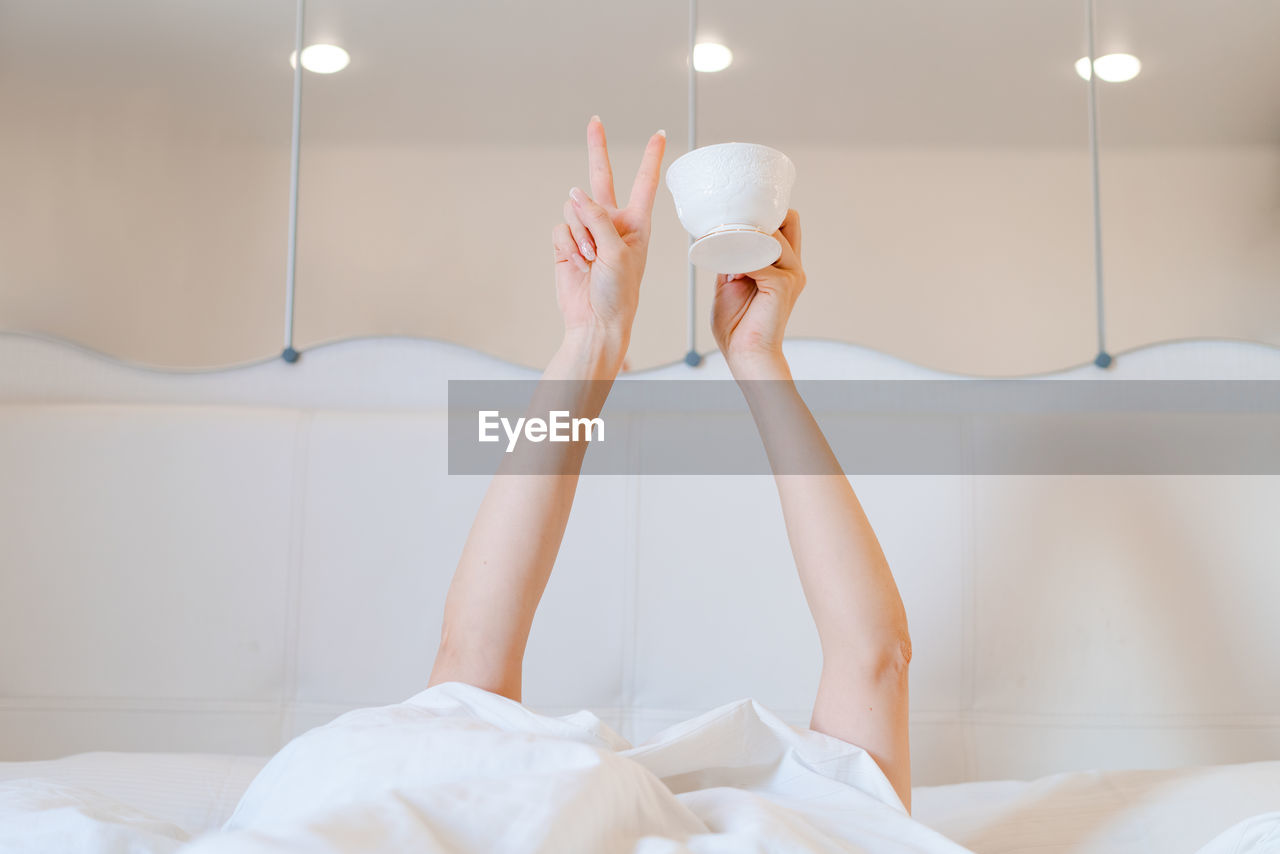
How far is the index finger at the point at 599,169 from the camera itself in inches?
47.9

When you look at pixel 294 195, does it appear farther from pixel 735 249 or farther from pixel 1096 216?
pixel 1096 216

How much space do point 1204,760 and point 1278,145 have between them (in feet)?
2.99

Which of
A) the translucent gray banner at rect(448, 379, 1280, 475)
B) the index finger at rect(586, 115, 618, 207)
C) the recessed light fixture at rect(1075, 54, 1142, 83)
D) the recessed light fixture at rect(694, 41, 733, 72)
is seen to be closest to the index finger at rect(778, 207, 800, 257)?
the index finger at rect(586, 115, 618, 207)

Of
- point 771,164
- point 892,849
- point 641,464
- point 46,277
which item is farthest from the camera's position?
point 46,277

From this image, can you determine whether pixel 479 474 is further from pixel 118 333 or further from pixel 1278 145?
pixel 1278 145

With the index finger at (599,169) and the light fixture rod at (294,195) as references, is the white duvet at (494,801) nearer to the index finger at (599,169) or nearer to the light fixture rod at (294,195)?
the index finger at (599,169)

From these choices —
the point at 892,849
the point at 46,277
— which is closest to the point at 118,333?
the point at 46,277

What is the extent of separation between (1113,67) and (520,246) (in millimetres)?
972

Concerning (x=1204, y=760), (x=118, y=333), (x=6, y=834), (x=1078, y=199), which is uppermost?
(x=1078, y=199)

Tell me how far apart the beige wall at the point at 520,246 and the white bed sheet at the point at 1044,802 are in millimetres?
631

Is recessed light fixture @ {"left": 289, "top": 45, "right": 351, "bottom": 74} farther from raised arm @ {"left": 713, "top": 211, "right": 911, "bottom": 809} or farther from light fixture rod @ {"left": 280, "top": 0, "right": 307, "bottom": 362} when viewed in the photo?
raised arm @ {"left": 713, "top": 211, "right": 911, "bottom": 809}

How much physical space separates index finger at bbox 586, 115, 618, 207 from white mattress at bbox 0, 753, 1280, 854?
783 mm

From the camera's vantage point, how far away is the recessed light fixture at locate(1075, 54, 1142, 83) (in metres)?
1.58

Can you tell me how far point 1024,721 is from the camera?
1389 mm
